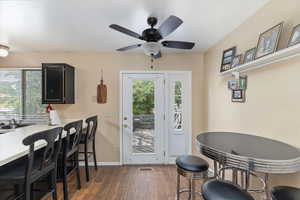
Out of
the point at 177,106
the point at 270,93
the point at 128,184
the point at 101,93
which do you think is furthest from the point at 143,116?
the point at 270,93

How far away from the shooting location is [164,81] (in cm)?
386

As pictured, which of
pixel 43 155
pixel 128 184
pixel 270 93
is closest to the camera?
pixel 43 155

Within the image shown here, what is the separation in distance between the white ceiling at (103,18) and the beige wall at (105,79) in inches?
21.5

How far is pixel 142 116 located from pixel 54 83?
70.9 inches

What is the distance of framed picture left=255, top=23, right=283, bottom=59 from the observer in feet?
5.61

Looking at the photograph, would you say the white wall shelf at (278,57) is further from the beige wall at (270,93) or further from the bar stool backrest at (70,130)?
the bar stool backrest at (70,130)

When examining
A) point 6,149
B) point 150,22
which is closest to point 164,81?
point 150,22

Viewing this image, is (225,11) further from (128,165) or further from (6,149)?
(128,165)

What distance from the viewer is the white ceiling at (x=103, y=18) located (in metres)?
2.01

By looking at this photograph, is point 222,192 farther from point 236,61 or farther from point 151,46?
point 236,61

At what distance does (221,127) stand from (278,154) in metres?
1.74

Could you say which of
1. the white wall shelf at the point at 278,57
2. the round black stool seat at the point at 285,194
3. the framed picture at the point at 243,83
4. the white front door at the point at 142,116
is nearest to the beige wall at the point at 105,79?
the white front door at the point at 142,116

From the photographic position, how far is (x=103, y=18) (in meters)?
2.33

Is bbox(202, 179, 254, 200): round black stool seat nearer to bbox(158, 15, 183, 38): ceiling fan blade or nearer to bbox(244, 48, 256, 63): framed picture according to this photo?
bbox(158, 15, 183, 38): ceiling fan blade
